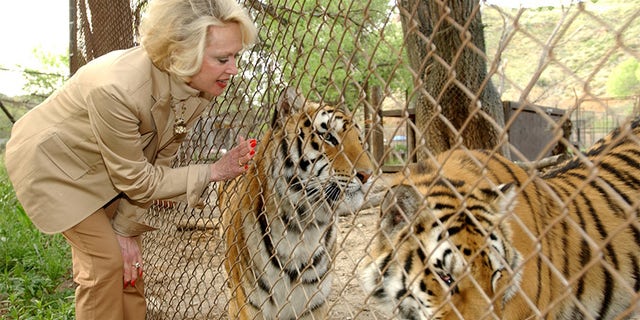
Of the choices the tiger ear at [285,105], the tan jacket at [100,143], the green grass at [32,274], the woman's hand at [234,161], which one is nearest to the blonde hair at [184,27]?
the tan jacket at [100,143]

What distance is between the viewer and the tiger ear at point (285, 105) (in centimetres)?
256

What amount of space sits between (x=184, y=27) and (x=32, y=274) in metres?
3.51

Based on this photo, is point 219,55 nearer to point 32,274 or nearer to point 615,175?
point 615,175

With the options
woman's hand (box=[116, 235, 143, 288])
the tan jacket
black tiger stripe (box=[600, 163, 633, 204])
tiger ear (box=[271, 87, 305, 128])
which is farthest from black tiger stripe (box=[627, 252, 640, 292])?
woman's hand (box=[116, 235, 143, 288])

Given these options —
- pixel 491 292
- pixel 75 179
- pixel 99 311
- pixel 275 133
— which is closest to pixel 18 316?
pixel 99 311

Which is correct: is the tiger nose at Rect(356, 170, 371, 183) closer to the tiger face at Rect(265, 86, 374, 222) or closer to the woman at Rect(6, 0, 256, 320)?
the tiger face at Rect(265, 86, 374, 222)

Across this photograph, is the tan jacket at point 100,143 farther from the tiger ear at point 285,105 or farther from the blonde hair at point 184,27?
the tiger ear at point 285,105

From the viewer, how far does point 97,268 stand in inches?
94.9

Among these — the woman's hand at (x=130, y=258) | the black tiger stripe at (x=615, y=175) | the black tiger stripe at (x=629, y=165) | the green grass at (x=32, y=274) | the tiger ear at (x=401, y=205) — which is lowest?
the green grass at (x=32, y=274)

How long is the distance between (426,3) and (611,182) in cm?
208

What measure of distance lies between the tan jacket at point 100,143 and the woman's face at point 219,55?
148mm

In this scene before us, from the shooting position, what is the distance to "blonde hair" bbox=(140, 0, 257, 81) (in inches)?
80.4

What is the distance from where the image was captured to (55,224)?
7.65 ft

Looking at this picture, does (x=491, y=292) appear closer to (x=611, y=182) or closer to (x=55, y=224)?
(x=611, y=182)
